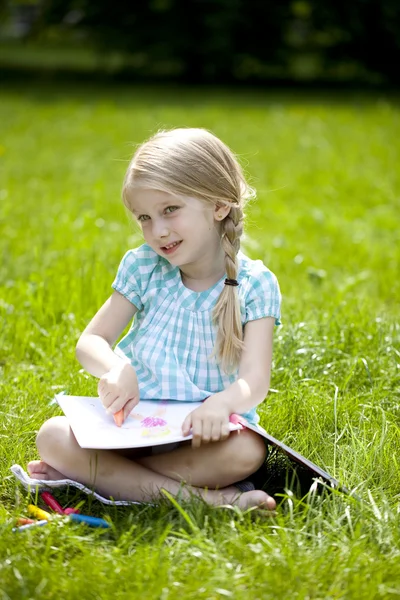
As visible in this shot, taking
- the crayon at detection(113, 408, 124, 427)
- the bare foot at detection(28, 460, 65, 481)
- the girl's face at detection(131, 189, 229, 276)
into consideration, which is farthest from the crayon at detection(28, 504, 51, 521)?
the girl's face at detection(131, 189, 229, 276)

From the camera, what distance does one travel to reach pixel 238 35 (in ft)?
49.5

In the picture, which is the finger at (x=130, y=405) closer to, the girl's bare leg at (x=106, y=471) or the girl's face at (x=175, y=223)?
the girl's bare leg at (x=106, y=471)

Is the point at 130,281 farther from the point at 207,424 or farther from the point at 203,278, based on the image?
the point at 207,424

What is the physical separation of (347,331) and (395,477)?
97 centimetres

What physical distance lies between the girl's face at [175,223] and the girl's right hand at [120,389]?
0.33m

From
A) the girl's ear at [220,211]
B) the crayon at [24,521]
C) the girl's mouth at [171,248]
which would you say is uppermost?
the girl's ear at [220,211]

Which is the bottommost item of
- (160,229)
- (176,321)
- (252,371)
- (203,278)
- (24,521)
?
(24,521)

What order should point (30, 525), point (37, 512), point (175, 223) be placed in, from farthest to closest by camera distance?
1. point (175, 223)
2. point (37, 512)
3. point (30, 525)

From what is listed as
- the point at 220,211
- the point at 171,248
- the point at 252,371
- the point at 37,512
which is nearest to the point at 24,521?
the point at 37,512

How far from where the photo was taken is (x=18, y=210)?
5.30 meters

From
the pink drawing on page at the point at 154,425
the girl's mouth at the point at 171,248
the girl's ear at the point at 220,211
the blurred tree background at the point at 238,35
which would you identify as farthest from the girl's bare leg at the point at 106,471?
the blurred tree background at the point at 238,35

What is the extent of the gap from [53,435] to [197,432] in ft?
1.28

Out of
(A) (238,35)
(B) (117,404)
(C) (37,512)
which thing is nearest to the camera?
(C) (37,512)

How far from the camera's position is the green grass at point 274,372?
1851 millimetres
